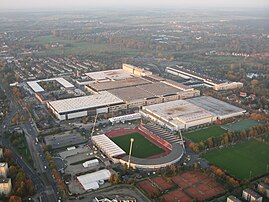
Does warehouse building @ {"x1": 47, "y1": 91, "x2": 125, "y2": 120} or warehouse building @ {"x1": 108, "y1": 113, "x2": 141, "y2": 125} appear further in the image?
warehouse building @ {"x1": 47, "y1": 91, "x2": 125, "y2": 120}

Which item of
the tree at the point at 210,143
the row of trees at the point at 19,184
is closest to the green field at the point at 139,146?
the tree at the point at 210,143

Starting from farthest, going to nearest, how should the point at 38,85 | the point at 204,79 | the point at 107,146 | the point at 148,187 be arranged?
the point at 204,79 → the point at 38,85 → the point at 107,146 → the point at 148,187

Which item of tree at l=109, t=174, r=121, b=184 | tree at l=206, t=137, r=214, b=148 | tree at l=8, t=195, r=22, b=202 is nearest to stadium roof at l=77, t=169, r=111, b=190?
tree at l=109, t=174, r=121, b=184

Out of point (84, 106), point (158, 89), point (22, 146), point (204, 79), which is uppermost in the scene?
point (84, 106)

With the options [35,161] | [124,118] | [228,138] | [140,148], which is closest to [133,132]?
[124,118]

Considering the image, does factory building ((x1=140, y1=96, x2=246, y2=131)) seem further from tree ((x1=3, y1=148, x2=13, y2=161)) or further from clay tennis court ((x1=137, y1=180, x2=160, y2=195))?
tree ((x1=3, y1=148, x2=13, y2=161))

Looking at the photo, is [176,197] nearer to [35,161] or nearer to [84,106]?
[35,161]
